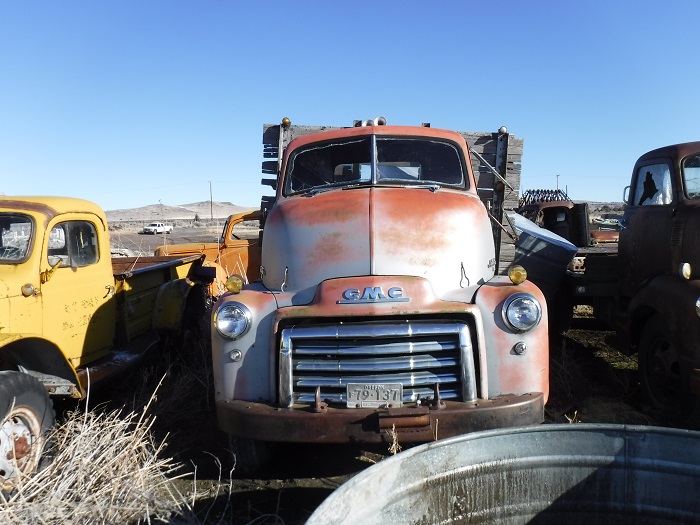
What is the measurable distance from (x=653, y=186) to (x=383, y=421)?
4.06 metres

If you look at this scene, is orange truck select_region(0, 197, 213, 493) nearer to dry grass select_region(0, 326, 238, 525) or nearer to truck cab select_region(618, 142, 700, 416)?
dry grass select_region(0, 326, 238, 525)

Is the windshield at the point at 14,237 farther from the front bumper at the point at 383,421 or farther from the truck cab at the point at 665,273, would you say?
the truck cab at the point at 665,273

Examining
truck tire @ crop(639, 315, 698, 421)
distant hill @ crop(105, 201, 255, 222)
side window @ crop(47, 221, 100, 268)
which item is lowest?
truck tire @ crop(639, 315, 698, 421)

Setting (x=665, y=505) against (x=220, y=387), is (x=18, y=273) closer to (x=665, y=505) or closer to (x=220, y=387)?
(x=220, y=387)

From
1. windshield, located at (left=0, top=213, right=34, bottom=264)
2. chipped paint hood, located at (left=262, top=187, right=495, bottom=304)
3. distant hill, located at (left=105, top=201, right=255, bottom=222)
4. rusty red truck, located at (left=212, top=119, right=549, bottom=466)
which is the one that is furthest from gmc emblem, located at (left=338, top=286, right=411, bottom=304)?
distant hill, located at (left=105, top=201, right=255, bottom=222)

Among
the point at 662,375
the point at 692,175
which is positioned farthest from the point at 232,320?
the point at 692,175

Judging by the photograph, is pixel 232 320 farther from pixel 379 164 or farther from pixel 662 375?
pixel 662 375

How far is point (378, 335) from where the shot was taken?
3248 millimetres

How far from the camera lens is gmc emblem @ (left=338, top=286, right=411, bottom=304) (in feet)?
11.0

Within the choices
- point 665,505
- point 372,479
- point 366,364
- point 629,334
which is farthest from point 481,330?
point 629,334

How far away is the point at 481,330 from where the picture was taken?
3.33 metres

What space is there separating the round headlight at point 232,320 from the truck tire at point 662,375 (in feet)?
10.6

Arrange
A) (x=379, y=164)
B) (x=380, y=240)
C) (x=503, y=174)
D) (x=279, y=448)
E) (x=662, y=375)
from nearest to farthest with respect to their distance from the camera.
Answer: (x=380, y=240) < (x=279, y=448) < (x=379, y=164) < (x=662, y=375) < (x=503, y=174)

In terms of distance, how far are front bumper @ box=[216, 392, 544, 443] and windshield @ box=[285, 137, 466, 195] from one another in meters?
1.96
